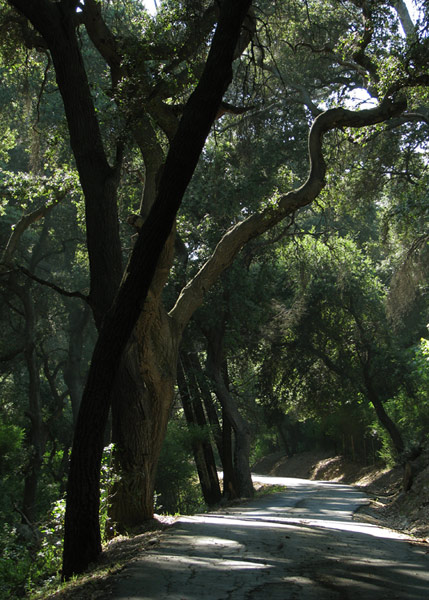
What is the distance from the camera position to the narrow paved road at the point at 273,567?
13.4 feet

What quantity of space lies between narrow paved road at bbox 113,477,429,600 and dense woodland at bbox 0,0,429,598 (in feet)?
4.33

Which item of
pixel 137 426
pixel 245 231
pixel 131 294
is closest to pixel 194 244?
pixel 245 231

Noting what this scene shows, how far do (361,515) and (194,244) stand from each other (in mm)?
10375

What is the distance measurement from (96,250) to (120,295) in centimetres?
241

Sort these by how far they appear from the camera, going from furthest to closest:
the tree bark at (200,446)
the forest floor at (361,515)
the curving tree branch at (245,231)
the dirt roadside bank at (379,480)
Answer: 1. the tree bark at (200,446)
2. the dirt roadside bank at (379,480)
3. the curving tree branch at (245,231)
4. the forest floor at (361,515)

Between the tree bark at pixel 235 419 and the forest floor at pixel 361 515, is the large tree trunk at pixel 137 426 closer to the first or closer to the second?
the forest floor at pixel 361 515

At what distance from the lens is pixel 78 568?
5.95 meters

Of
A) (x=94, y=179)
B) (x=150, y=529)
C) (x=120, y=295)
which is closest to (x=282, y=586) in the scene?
(x=120, y=295)

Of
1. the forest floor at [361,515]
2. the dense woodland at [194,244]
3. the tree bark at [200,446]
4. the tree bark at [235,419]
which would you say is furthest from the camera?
the tree bark at [200,446]

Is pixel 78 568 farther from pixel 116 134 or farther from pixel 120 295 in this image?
pixel 116 134

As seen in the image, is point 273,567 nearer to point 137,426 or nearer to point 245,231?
point 137,426

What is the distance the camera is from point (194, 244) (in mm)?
19516

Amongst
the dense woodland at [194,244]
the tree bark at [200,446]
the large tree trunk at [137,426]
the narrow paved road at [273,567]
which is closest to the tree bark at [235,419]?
the dense woodland at [194,244]

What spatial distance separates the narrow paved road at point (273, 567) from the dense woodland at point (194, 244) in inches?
52.0
